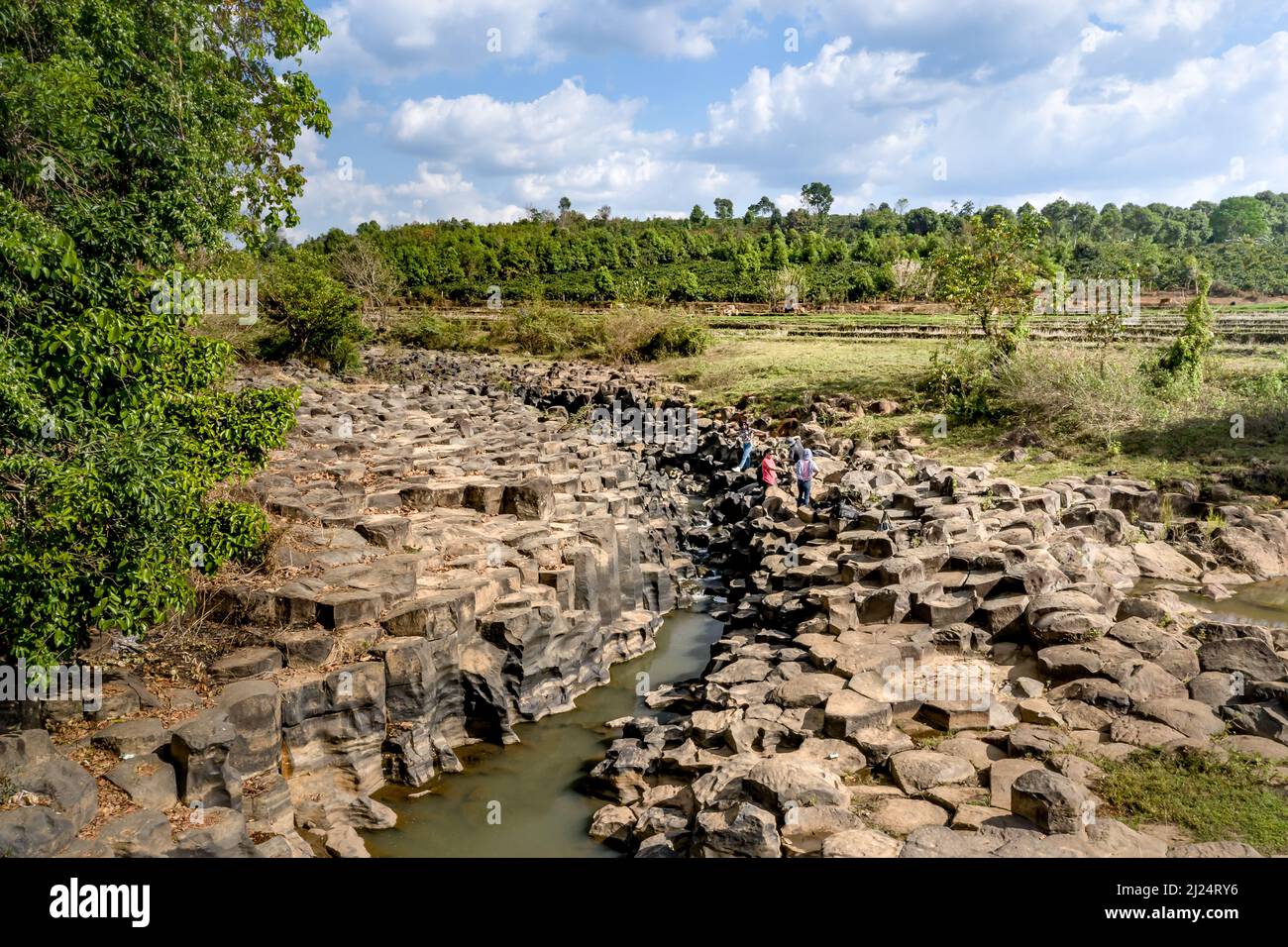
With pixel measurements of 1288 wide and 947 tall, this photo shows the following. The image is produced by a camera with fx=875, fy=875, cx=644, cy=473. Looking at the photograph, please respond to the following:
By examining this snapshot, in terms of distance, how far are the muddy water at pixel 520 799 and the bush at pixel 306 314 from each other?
78.2 feet

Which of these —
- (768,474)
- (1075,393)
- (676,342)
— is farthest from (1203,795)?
(676,342)

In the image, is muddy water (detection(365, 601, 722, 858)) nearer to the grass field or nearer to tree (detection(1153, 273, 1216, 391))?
the grass field

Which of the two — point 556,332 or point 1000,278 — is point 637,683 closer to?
point 1000,278

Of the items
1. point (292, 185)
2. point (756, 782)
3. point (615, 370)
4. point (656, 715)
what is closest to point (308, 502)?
point (656, 715)

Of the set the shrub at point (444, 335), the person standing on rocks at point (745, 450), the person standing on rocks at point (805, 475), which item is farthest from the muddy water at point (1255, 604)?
the shrub at point (444, 335)

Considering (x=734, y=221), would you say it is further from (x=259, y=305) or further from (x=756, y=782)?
(x=756, y=782)

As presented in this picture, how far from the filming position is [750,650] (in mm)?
9820

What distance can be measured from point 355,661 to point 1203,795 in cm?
684

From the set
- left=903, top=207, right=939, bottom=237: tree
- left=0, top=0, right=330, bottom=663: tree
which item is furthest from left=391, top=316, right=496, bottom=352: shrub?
left=903, top=207, right=939, bottom=237: tree

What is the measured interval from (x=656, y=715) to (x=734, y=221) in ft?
311

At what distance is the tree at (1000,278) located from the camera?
21.2 meters

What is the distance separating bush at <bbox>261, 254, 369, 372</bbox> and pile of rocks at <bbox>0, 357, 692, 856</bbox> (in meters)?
16.3

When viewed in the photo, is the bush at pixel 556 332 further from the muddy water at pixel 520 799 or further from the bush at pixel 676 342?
the muddy water at pixel 520 799

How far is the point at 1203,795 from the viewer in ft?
19.2
